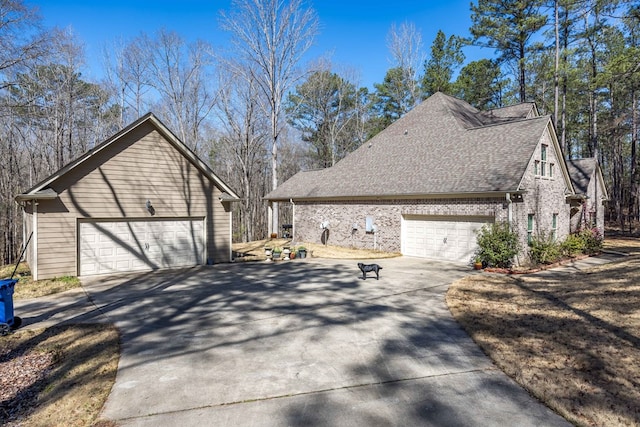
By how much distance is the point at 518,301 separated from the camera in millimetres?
8695

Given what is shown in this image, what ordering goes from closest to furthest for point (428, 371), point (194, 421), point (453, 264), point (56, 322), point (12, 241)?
point (194, 421), point (428, 371), point (56, 322), point (453, 264), point (12, 241)

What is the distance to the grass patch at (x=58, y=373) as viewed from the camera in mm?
4062

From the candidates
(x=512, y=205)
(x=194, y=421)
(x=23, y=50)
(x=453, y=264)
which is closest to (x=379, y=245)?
(x=453, y=264)

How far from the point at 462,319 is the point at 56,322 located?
8.36 metres

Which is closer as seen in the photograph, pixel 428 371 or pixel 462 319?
pixel 428 371

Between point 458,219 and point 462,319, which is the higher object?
point 458,219

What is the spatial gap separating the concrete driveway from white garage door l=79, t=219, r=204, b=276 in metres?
2.57

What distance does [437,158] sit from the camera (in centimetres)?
1738

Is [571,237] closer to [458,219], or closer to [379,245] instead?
[458,219]

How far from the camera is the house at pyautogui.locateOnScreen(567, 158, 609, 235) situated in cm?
2067

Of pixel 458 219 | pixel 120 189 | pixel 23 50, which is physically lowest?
pixel 458 219

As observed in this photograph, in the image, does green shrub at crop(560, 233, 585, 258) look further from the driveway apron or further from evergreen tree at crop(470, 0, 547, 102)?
evergreen tree at crop(470, 0, 547, 102)

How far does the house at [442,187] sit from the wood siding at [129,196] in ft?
23.7

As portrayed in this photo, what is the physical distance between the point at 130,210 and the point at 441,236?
40.7ft
